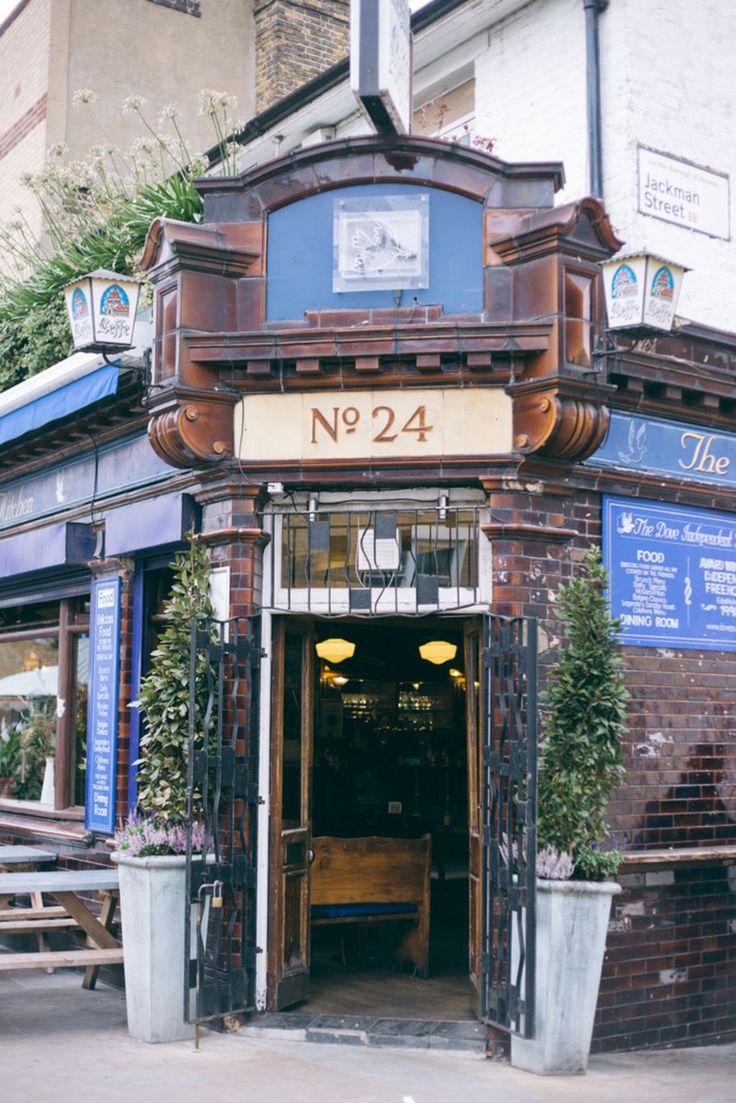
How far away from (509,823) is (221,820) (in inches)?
74.8

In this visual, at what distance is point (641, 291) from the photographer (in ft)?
26.5

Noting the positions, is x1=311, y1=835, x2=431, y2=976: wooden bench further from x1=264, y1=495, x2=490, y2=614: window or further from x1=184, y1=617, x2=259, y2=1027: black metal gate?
x1=264, y1=495, x2=490, y2=614: window

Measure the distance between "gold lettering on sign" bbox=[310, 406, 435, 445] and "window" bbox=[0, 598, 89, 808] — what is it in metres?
3.81

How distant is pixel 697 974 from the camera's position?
28.9 ft

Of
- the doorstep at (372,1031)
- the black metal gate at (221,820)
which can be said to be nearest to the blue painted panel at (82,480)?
the black metal gate at (221,820)

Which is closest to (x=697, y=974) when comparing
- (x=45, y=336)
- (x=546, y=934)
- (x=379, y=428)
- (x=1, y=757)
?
(x=546, y=934)

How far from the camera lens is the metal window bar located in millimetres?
8359

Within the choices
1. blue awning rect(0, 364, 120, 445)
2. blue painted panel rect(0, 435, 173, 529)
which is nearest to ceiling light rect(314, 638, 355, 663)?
blue painted panel rect(0, 435, 173, 529)

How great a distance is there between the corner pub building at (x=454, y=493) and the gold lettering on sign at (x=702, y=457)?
2cm

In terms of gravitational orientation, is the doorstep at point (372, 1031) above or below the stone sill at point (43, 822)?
below

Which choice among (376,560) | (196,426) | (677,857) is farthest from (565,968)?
(196,426)

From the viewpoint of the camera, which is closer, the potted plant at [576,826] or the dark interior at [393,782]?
the potted plant at [576,826]

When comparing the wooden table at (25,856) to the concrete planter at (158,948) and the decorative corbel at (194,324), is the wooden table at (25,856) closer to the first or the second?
the concrete planter at (158,948)

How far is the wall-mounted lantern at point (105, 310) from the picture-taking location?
8977 millimetres
